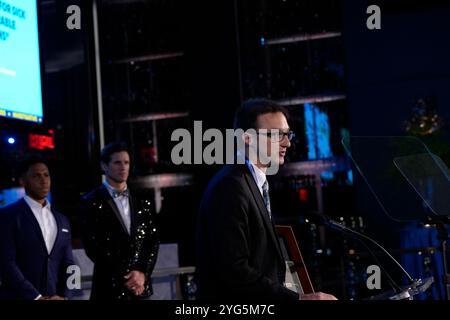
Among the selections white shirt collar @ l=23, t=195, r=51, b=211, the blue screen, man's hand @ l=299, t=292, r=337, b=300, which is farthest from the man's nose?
the blue screen

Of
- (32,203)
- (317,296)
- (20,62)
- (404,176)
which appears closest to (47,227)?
(32,203)

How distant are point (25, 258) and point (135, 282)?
1.78 ft

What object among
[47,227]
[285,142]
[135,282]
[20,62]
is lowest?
[135,282]

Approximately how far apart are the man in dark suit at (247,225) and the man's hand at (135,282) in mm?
1410

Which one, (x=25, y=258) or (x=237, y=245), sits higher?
(x=237, y=245)

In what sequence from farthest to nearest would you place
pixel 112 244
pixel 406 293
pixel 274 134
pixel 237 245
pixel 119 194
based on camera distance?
pixel 119 194 → pixel 112 244 → pixel 274 134 → pixel 237 245 → pixel 406 293

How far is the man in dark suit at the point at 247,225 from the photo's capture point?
171 cm

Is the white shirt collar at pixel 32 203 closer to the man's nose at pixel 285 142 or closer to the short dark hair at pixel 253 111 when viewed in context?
the short dark hair at pixel 253 111

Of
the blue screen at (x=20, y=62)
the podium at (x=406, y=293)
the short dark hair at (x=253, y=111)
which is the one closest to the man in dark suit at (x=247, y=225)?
the short dark hair at (x=253, y=111)

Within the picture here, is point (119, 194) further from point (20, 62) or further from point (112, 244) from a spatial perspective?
point (20, 62)

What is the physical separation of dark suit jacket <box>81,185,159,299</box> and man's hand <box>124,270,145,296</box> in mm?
22

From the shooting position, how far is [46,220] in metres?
3.18
